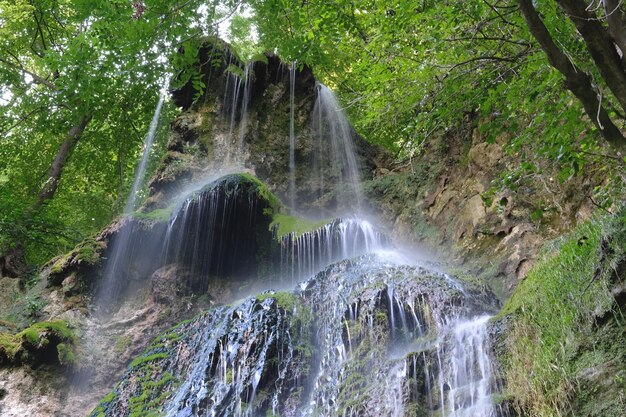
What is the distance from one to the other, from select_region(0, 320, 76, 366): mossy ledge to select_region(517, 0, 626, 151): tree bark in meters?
9.84

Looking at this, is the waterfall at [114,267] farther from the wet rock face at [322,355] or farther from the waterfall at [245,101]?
the waterfall at [245,101]

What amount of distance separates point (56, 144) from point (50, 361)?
1005cm

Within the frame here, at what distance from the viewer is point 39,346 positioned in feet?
30.2

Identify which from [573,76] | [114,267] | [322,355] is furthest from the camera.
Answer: [114,267]

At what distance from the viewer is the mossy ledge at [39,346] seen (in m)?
9.10

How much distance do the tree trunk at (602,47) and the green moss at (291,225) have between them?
8.14 metres

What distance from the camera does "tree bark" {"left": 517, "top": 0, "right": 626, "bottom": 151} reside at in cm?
287

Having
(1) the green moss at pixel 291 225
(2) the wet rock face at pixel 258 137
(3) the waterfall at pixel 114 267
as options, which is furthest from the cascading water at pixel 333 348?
(2) the wet rock face at pixel 258 137

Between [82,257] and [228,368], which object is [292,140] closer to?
[82,257]

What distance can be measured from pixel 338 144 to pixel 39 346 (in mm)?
9623

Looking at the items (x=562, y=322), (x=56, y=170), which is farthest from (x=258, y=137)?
(x=562, y=322)

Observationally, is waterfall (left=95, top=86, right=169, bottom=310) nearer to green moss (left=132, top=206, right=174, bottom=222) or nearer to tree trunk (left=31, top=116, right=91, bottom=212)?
green moss (left=132, top=206, right=174, bottom=222)

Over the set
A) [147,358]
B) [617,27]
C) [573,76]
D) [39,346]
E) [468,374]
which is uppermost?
[617,27]

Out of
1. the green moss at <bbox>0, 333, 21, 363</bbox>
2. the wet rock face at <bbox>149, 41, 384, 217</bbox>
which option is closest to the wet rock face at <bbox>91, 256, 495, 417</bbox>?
the green moss at <bbox>0, 333, 21, 363</bbox>
